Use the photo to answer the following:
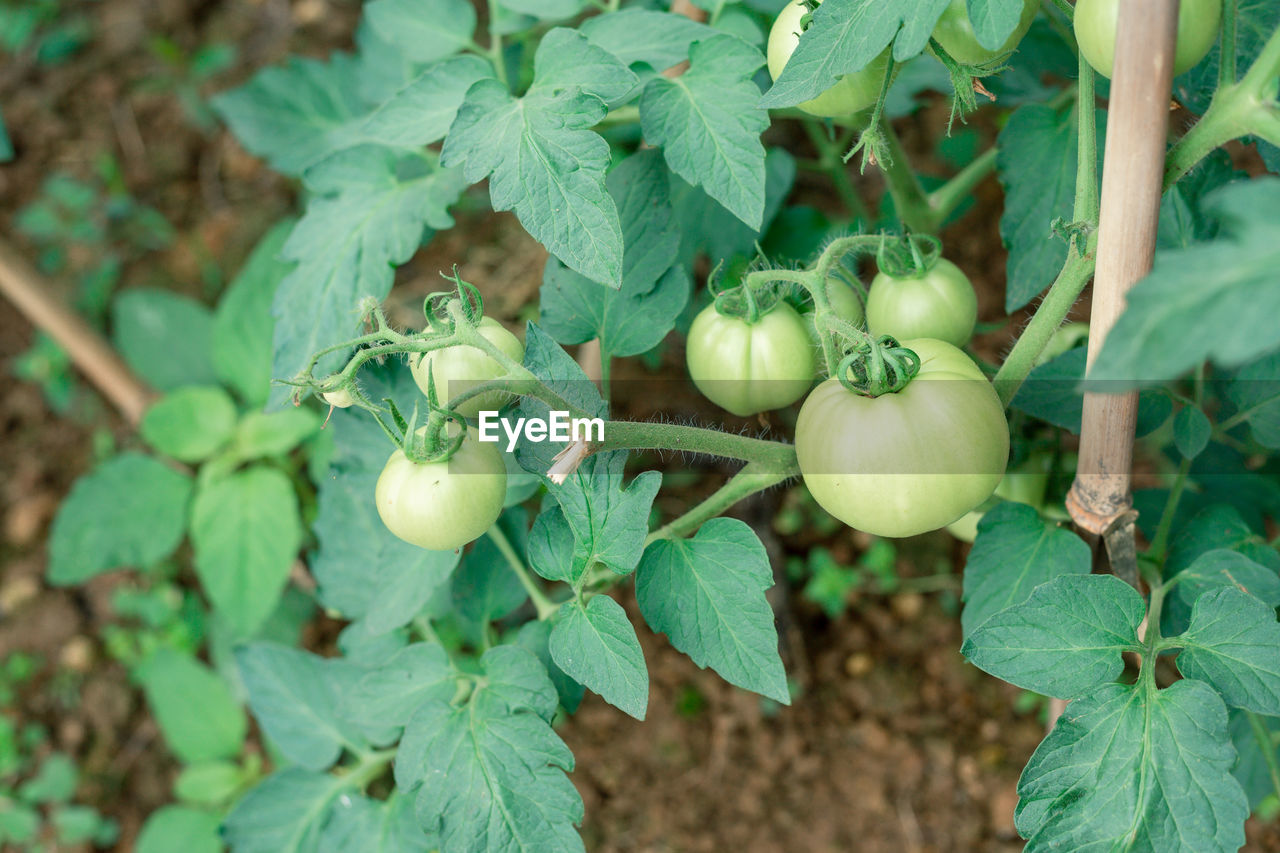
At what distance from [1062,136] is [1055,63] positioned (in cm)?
13

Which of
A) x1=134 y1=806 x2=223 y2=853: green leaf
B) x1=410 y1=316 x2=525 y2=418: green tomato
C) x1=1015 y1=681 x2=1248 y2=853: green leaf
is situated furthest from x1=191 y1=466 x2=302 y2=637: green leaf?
x1=1015 y1=681 x2=1248 y2=853: green leaf

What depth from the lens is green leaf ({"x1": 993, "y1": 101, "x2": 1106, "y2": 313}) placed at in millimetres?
981

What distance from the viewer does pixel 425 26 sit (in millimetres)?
1135

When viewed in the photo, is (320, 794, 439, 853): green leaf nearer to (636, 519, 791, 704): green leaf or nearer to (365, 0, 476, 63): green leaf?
(636, 519, 791, 704): green leaf

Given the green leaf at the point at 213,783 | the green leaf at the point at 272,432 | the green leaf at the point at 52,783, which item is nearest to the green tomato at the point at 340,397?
the green leaf at the point at 272,432

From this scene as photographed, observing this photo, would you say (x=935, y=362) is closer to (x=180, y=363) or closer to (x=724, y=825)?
(x=724, y=825)

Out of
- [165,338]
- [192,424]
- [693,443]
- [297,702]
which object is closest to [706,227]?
[693,443]

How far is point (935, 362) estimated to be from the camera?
Answer: 29.4 inches

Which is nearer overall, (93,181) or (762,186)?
(762,186)

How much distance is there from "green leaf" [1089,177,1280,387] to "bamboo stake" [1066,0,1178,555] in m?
0.13

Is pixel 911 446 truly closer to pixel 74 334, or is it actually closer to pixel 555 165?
pixel 555 165

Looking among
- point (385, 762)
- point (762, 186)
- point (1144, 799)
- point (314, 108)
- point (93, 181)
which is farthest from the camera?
point (93, 181)

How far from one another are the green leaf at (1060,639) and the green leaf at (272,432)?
1150 millimetres

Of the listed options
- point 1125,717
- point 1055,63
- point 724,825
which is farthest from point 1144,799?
point 724,825
